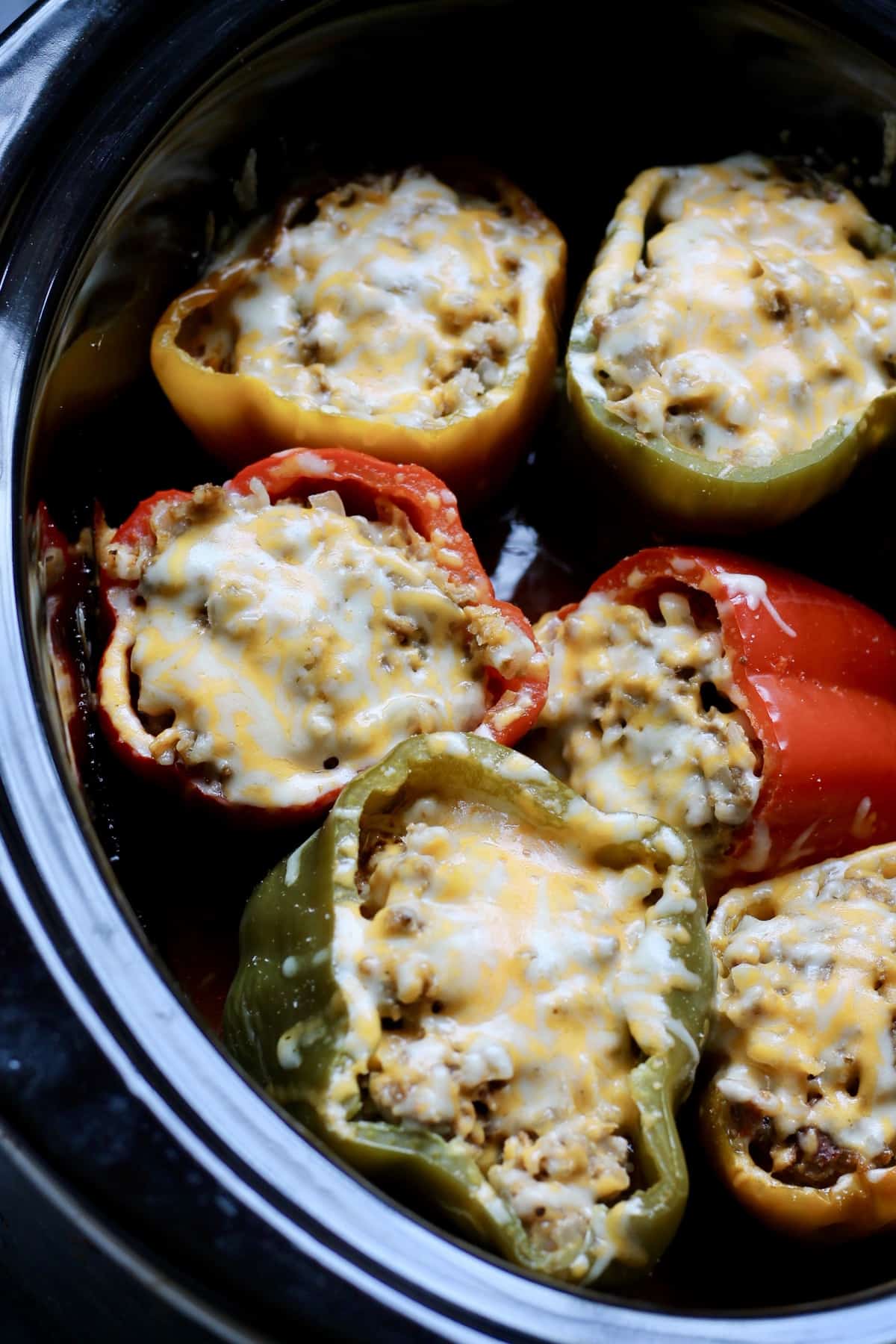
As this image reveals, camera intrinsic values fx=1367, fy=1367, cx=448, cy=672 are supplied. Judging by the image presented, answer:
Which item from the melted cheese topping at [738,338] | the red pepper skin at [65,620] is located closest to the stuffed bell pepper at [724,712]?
the melted cheese topping at [738,338]

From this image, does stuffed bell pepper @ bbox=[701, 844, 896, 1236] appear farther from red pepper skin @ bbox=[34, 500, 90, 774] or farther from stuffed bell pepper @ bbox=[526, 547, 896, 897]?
red pepper skin @ bbox=[34, 500, 90, 774]

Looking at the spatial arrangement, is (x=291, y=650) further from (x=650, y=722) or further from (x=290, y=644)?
(x=650, y=722)

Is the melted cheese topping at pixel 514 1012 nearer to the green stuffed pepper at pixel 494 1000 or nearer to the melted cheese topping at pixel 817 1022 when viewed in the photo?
the green stuffed pepper at pixel 494 1000

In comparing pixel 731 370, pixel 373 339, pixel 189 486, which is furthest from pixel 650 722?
pixel 189 486

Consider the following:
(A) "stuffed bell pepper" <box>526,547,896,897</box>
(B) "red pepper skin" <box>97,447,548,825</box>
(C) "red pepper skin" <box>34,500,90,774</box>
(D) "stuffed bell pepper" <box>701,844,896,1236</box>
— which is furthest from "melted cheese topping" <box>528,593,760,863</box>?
(C) "red pepper skin" <box>34,500,90,774</box>

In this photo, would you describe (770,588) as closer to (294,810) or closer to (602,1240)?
(294,810)

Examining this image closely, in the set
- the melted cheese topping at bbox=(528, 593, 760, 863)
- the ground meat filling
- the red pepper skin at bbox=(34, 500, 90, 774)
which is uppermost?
the red pepper skin at bbox=(34, 500, 90, 774)

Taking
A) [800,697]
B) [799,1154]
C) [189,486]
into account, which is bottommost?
[799,1154]
